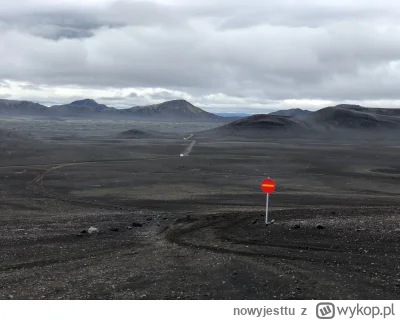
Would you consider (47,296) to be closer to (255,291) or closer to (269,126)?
(255,291)

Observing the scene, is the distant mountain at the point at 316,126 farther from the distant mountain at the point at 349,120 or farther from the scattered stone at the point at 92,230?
the scattered stone at the point at 92,230

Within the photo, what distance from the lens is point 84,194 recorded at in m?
30.5

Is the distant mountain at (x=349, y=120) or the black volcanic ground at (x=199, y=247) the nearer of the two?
the black volcanic ground at (x=199, y=247)

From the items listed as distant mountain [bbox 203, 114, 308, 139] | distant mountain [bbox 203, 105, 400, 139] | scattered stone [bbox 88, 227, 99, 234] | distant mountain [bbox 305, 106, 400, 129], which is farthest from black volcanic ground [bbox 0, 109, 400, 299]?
distant mountain [bbox 305, 106, 400, 129]

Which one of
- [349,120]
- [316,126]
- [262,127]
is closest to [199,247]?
[262,127]

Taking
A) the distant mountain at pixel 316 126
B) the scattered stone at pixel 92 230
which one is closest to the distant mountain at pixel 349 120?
the distant mountain at pixel 316 126

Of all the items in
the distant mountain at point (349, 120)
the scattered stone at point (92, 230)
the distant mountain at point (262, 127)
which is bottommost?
the scattered stone at point (92, 230)

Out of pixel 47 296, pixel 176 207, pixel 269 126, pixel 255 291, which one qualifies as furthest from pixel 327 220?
pixel 269 126
